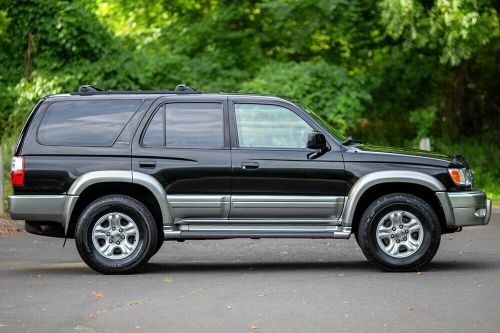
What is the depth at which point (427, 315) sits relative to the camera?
29.9ft

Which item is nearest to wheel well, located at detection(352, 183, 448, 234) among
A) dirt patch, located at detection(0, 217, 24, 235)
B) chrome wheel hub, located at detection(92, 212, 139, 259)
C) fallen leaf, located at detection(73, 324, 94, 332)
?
chrome wheel hub, located at detection(92, 212, 139, 259)

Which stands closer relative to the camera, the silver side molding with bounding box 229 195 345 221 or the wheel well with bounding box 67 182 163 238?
the silver side molding with bounding box 229 195 345 221

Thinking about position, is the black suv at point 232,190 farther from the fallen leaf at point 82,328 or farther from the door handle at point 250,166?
the fallen leaf at point 82,328

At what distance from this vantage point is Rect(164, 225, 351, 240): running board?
464 inches

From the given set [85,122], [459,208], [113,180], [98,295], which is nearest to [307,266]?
[459,208]

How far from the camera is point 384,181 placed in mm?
11719

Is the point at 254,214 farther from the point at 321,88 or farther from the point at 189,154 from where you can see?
the point at 321,88

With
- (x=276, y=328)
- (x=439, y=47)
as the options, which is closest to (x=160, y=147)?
(x=276, y=328)

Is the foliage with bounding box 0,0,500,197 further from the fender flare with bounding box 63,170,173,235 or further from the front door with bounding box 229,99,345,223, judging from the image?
the front door with bounding box 229,99,345,223

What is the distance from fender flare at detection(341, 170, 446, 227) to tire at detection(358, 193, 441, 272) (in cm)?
17

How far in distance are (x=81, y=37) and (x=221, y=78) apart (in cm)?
320

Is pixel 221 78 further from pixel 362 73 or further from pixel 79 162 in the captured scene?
pixel 79 162

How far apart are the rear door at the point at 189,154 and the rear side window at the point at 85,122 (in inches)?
10.0

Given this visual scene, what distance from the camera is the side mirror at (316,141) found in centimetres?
1180
